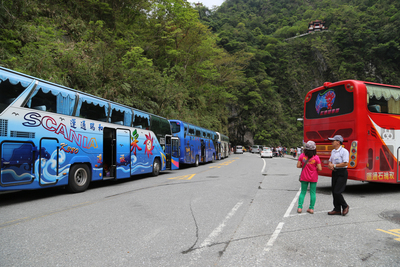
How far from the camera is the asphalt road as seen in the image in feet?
11.7

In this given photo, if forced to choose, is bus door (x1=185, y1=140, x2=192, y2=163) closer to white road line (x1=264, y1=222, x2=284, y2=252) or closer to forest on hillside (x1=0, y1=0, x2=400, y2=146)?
forest on hillside (x1=0, y1=0, x2=400, y2=146)

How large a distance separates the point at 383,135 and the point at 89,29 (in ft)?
74.1

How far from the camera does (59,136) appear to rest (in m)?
8.50

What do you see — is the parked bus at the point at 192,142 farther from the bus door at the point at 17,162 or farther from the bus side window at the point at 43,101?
the bus door at the point at 17,162

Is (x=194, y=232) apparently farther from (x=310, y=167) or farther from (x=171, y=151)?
(x=171, y=151)

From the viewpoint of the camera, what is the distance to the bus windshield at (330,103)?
8.74 metres

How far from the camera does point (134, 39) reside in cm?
2716

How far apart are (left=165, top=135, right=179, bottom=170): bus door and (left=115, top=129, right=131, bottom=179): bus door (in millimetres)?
5086

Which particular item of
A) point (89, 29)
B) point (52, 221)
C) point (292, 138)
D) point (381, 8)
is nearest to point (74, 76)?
point (89, 29)

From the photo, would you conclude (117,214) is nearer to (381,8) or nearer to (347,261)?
(347,261)

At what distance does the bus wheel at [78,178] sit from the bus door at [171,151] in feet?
25.8

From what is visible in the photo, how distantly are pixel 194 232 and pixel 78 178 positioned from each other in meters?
6.40

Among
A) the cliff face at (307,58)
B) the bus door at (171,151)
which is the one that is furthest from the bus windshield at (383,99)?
the cliff face at (307,58)

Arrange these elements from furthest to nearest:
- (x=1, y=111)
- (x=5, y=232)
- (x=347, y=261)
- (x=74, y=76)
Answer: (x=74, y=76)
(x=1, y=111)
(x=5, y=232)
(x=347, y=261)
